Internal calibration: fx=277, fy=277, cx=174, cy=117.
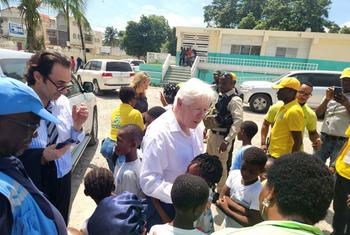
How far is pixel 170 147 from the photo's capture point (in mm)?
1942

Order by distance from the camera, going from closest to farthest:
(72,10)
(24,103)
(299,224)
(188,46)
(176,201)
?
(299,224) < (24,103) < (176,201) < (72,10) < (188,46)

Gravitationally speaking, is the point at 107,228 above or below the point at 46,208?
below

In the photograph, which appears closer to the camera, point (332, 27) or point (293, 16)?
point (293, 16)

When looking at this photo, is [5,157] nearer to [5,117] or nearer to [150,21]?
[5,117]

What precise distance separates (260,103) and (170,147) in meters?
10.3

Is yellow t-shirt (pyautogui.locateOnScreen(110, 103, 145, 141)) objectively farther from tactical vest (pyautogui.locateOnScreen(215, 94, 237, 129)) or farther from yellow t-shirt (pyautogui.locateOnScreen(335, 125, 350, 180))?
yellow t-shirt (pyautogui.locateOnScreen(335, 125, 350, 180))

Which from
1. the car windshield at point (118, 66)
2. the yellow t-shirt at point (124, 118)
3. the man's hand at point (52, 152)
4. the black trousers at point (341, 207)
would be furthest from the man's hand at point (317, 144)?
the car windshield at point (118, 66)

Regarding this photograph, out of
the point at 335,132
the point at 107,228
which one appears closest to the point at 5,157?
the point at 107,228

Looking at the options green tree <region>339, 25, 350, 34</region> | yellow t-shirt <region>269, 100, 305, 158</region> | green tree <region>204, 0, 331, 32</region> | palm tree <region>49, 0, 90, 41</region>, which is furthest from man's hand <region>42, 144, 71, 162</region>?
green tree <region>339, 25, 350, 34</region>

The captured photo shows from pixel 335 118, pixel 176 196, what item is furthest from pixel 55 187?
pixel 335 118

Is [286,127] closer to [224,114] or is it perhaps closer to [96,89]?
[224,114]

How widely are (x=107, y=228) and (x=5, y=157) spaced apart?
807 mm

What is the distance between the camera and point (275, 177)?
3.56 ft

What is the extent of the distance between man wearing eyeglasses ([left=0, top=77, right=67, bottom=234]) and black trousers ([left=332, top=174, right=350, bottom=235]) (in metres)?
2.91
